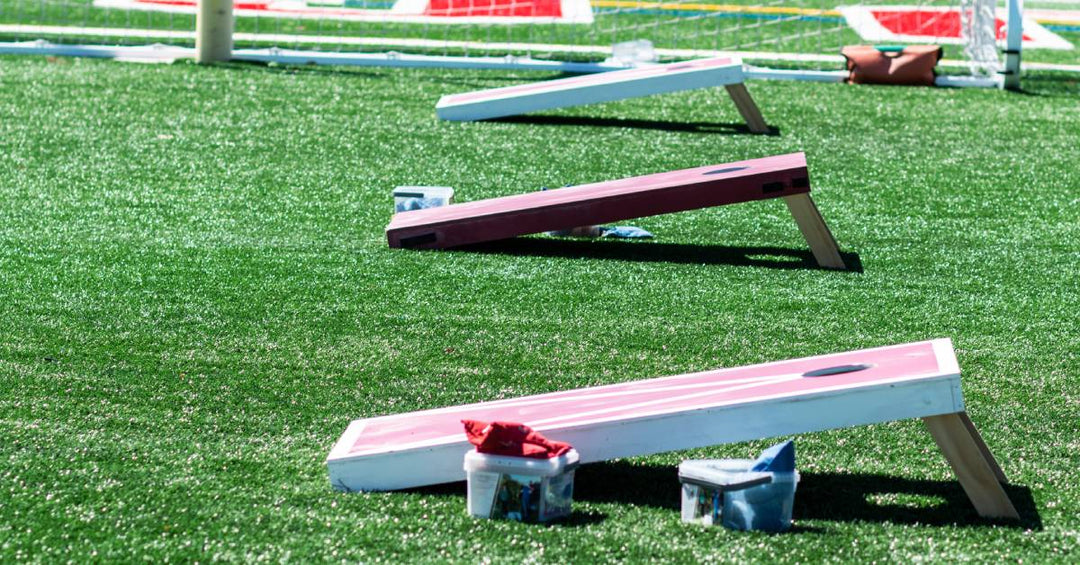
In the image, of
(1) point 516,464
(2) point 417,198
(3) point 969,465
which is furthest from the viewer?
(2) point 417,198

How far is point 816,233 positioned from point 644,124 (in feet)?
14.4

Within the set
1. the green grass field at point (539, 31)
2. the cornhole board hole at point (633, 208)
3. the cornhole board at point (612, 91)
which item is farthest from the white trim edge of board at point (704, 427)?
the green grass field at point (539, 31)

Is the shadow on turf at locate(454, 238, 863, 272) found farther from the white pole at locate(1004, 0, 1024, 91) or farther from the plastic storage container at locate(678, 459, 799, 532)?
the white pole at locate(1004, 0, 1024, 91)

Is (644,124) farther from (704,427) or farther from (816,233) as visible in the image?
(704,427)

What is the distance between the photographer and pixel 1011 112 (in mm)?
12570

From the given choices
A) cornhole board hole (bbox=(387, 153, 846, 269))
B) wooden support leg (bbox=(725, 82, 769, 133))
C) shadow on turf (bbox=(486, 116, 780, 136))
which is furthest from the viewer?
shadow on turf (bbox=(486, 116, 780, 136))

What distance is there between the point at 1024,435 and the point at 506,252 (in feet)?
11.9

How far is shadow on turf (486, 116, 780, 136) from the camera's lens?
1190 centimetres

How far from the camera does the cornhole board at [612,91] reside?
37.9ft

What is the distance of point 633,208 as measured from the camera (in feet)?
25.9

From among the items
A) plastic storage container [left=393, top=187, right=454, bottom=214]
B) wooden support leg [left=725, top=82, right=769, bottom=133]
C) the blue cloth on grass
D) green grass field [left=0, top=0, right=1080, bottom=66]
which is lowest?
the blue cloth on grass

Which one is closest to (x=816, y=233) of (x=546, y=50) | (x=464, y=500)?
(x=464, y=500)

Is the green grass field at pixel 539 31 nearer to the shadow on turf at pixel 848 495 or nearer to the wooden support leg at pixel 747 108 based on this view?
the wooden support leg at pixel 747 108

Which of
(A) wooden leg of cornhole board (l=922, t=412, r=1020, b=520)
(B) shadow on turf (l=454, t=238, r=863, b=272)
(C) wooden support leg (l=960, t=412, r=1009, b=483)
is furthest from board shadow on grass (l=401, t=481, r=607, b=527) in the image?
(B) shadow on turf (l=454, t=238, r=863, b=272)
